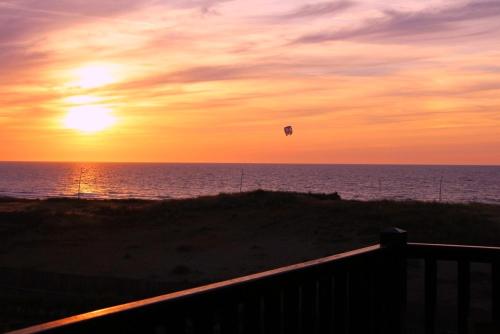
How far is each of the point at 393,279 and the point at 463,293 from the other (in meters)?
0.52

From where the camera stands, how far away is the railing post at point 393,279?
4.50m

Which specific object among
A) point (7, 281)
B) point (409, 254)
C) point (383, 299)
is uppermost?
point (409, 254)

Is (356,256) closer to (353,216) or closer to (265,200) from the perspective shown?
(353,216)

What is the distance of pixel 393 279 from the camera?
455 centimetres

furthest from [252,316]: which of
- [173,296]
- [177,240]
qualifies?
[177,240]

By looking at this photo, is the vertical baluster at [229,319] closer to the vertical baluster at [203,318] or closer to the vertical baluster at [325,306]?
the vertical baluster at [203,318]

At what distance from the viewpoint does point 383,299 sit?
14.7 ft

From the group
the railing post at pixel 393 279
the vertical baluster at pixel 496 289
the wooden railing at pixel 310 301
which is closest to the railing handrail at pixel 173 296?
the wooden railing at pixel 310 301

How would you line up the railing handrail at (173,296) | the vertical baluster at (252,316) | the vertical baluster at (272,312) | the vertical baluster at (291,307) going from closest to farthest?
the railing handrail at (173,296), the vertical baluster at (252,316), the vertical baluster at (272,312), the vertical baluster at (291,307)

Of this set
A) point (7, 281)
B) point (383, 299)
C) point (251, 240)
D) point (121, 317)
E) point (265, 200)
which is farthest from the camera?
point (265, 200)

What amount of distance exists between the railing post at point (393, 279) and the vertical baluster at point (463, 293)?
0.41 meters

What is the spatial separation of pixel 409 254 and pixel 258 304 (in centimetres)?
182

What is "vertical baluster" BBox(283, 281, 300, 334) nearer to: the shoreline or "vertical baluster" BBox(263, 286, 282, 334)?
"vertical baluster" BBox(263, 286, 282, 334)

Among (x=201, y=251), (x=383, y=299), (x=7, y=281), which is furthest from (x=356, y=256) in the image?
(x=201, y=251)
